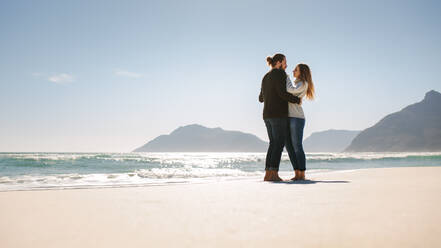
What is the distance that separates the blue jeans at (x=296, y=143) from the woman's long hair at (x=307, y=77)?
0.40 metres

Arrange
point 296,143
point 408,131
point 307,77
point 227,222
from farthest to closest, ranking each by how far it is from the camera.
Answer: point 408,131, point 307,77, point 296,143, point 227,222

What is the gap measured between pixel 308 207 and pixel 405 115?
589ft

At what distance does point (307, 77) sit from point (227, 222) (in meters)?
A: 3.37

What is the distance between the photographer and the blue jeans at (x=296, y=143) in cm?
403

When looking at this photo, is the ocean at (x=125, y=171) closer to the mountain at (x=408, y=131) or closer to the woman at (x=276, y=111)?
the woman at (x=276, y=111)

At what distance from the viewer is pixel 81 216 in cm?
149

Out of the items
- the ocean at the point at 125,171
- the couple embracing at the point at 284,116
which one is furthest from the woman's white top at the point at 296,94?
the ocean at the point at 125,171

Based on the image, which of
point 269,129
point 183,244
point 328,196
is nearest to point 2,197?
point 183,244

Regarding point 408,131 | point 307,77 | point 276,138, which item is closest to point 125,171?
point 276,138

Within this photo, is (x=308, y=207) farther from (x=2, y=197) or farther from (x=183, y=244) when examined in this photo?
(x=2, y=197)

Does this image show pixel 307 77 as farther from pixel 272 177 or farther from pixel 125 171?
pixel 125 171

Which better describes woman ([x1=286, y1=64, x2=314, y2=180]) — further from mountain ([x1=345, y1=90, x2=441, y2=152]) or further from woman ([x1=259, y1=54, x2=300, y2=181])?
mountain ([x1=345, y1=90, x2=441, y2=152])

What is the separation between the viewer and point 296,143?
13.3 ft

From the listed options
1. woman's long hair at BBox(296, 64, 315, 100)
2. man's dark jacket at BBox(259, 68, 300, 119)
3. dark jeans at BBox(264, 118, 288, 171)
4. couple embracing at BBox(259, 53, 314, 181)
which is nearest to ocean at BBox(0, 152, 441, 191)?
dark jeans at BBox(264, 118, 288, 171)
